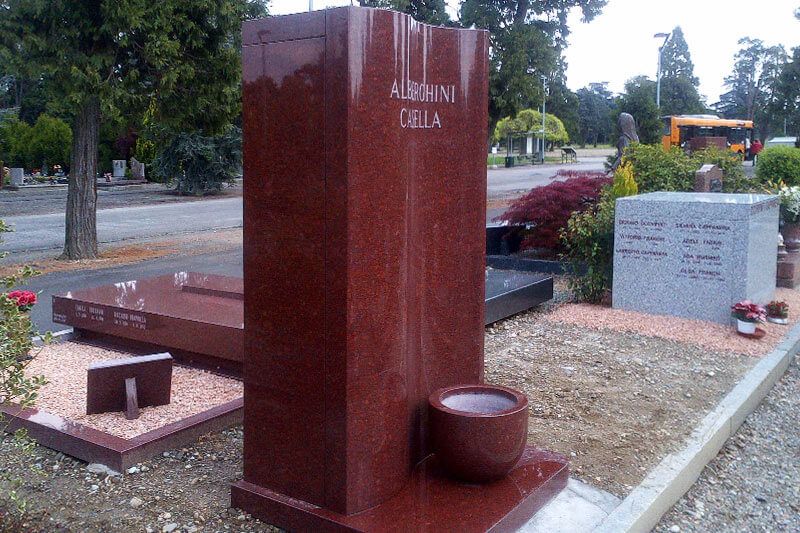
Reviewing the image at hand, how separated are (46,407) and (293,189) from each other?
2.88 m

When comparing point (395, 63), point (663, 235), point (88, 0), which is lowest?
point (663, 235)

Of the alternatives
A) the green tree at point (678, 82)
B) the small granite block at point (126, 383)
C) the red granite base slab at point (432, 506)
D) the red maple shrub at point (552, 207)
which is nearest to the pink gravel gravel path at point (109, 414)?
the small granite block at point (126, 383)

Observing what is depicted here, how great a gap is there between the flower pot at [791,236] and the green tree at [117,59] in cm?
869

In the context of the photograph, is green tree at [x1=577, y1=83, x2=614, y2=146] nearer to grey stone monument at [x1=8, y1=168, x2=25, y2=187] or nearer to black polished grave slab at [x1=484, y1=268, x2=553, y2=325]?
grey stone monument at [x1=8, y1=168, x2=25, y2=187]

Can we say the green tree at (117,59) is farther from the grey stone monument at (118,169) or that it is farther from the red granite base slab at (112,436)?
the grey stone monument at (118,169)

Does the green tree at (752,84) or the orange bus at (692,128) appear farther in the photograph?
the green tree at (752,84)

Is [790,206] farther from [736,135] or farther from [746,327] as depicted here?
[736,135]

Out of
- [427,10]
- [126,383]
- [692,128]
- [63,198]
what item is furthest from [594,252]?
[692,128]

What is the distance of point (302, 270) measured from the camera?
385 cm

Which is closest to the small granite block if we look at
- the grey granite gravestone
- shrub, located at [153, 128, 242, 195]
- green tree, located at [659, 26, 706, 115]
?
the grey granite gravestone

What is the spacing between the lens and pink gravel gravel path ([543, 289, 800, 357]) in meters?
7.88

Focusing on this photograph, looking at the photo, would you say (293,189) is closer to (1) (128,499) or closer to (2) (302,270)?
(2) (302,270)

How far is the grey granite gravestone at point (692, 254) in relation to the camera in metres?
8.39

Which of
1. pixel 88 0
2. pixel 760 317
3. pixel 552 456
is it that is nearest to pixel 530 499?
pixel 552 456
